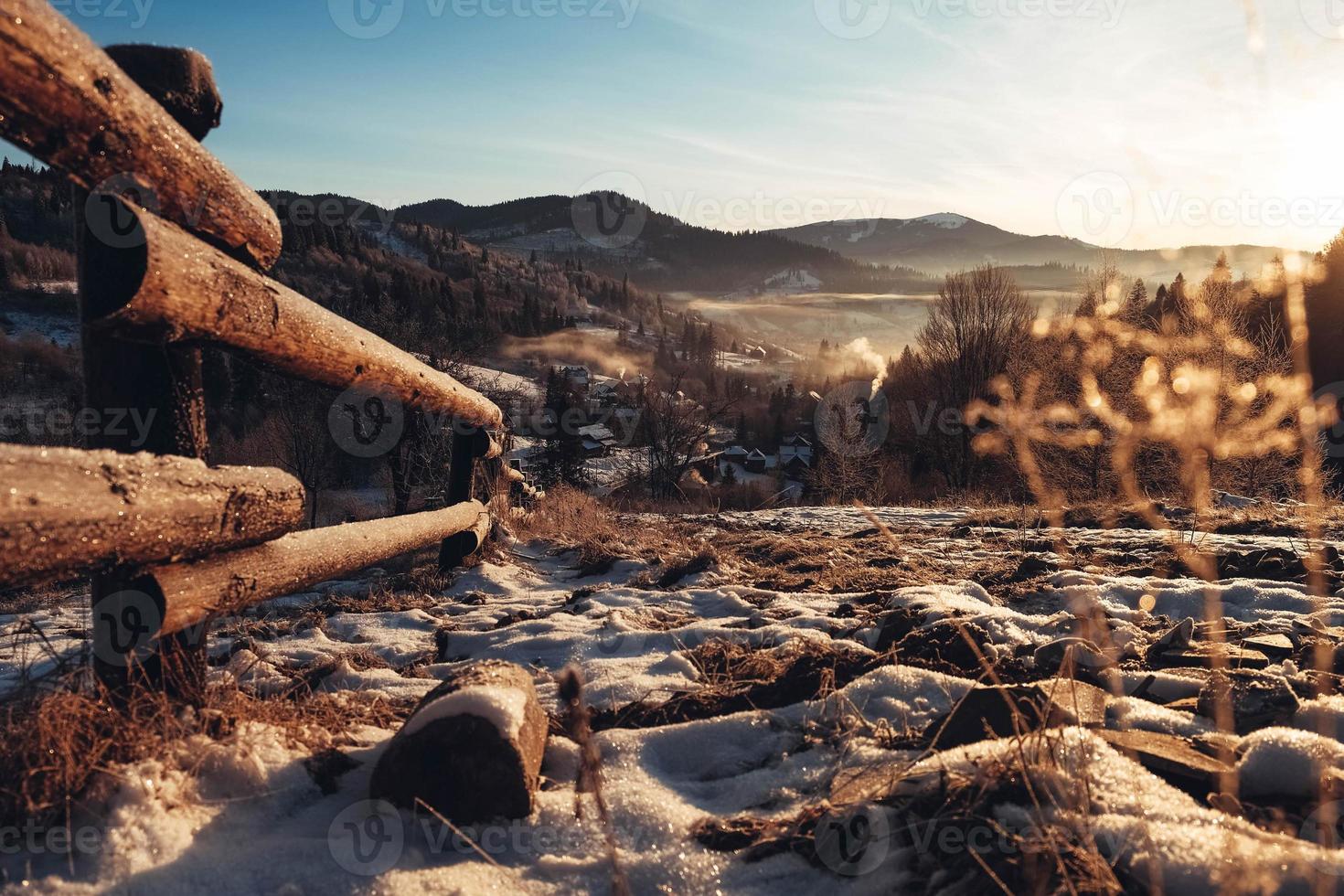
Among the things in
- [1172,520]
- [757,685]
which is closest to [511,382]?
[1172,520]

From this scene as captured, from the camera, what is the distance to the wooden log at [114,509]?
1.36m

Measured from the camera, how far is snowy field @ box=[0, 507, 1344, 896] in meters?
1.41

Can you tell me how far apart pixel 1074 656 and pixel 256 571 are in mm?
2814

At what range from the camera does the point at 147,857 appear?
1.48 metres

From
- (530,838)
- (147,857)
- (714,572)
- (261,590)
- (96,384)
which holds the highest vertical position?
(96,384)

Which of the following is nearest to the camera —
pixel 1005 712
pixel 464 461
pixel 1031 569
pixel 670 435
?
pixel 1005 712

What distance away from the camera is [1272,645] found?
8.76 ft

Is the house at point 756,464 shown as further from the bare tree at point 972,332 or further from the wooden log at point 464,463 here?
the wooden log at point 464,463

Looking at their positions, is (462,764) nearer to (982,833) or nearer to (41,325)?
(982,833)

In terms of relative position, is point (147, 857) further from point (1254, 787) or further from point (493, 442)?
point (493, 442)

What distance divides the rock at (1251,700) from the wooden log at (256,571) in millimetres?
2949

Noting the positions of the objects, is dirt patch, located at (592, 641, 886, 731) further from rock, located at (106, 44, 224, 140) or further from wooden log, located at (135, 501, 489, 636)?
rock, located at (106, 44, 224, 140)

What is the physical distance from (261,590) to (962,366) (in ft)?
90.9

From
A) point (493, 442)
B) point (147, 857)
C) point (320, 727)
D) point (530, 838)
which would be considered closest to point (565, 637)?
point (320, 727)
